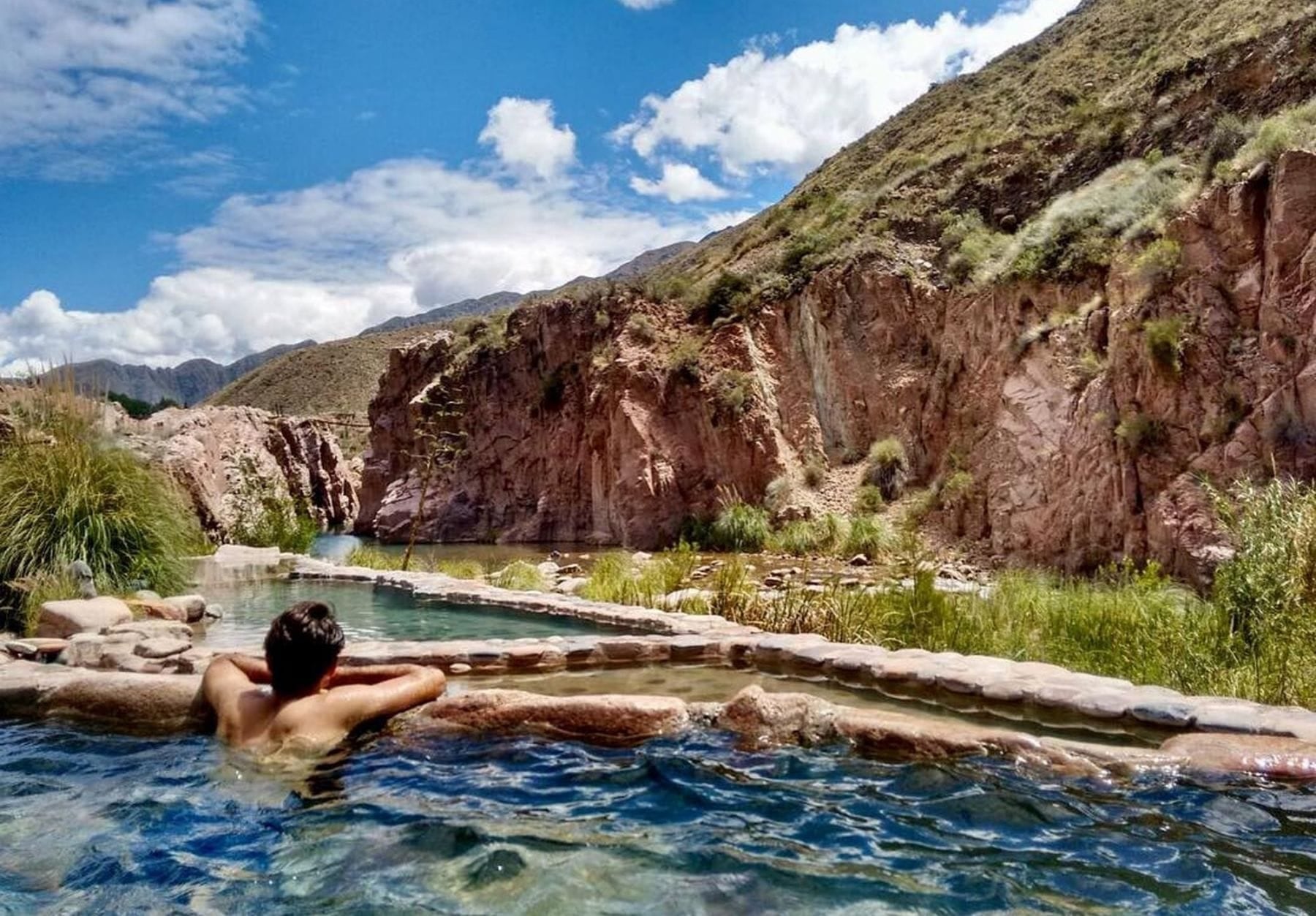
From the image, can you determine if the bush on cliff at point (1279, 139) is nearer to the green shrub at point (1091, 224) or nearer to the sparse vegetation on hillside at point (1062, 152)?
the sparse vegetation on hillside at point (1062, 152)

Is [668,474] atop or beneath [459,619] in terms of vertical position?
atop

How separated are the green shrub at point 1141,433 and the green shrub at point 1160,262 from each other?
2187 millimetres

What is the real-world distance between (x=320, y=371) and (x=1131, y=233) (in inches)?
2672

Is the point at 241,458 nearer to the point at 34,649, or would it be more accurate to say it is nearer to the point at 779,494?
the point at 779,494

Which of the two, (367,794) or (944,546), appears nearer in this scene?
(367,794)

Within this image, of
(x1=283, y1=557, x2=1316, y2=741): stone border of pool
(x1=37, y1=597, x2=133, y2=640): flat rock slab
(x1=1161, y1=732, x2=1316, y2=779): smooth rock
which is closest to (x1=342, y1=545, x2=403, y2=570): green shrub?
(x1=283, y1=557, x2=1316, y2=741): stone border of pool

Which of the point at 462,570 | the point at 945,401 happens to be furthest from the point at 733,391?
the point at 462,570

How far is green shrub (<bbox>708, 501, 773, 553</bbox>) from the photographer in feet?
72.9

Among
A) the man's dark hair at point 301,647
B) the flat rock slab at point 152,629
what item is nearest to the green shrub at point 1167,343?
the man's dark hair at point 301,647

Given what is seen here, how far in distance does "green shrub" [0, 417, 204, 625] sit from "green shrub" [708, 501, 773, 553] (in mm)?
14319

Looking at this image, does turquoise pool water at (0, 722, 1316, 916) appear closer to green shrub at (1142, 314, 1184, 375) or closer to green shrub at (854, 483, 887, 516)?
green shrub at (1142, 314, 1184, 375)

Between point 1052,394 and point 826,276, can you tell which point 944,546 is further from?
point 826,276

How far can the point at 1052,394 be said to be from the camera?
661 inches

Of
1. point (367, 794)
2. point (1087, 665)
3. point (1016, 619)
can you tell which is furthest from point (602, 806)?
point (1016, 619)
